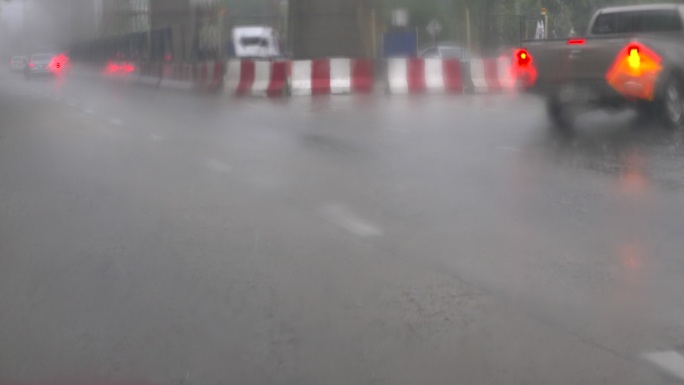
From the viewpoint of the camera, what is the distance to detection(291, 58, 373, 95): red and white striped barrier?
29141mm

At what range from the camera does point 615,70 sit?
16.0m

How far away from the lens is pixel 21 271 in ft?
25.6

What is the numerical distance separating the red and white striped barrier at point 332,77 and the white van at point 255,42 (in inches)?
627

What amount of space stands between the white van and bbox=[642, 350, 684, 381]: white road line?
39847 mm

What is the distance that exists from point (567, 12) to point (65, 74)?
94.1 ft

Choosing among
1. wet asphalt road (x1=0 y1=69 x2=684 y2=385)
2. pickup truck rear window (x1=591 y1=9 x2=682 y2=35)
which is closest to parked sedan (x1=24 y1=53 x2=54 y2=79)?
pickup truck rear window (x1=591 y1=9 x2=682 y2=35)

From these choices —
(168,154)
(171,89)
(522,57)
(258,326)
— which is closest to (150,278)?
(258,326)

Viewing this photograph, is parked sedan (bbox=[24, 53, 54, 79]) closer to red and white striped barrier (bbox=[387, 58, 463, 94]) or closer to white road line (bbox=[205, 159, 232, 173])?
red and white striped barrier (bbox=[387, 58, 463, 94])

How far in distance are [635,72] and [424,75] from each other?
44.3 feet

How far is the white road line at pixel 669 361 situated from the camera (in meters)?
5.41

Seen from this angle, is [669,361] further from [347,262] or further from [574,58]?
[574,58]

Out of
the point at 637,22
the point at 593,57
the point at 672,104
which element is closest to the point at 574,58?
the point at 593,57

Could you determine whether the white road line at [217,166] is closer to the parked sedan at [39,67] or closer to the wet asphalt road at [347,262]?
the wet asphalt road at [347,262]

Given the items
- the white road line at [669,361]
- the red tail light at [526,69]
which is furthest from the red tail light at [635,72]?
the white road line at [669,361]
